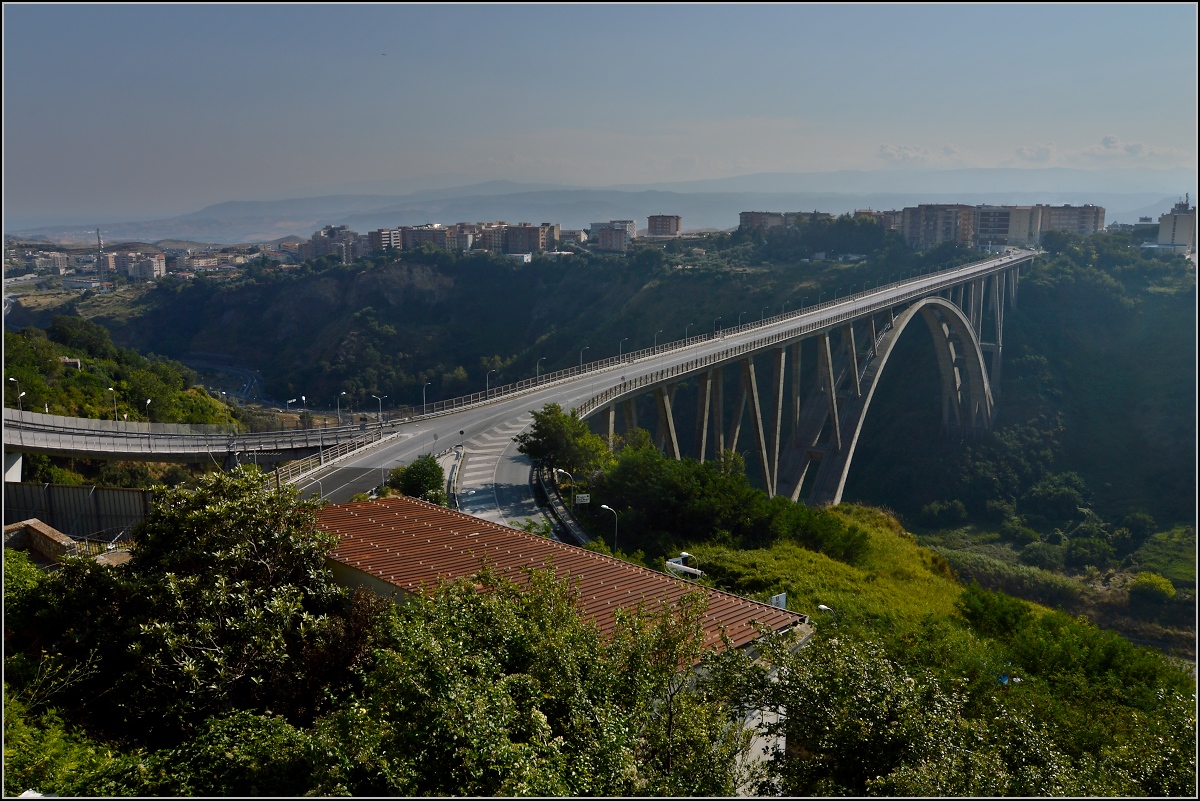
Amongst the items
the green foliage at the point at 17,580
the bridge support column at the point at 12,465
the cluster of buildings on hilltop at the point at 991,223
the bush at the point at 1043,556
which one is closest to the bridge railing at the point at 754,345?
the bush at the point at 1043,556

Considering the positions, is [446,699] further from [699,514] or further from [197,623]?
[699,514]

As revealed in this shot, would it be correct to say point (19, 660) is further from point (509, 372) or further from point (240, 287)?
point (240, 287)

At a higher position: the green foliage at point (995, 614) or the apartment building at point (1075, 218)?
the apartment building at point (1075, 218)

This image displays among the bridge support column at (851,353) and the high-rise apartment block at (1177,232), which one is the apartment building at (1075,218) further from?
the bridge support column at (851,353)

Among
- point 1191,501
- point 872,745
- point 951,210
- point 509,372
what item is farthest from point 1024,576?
point 951,210

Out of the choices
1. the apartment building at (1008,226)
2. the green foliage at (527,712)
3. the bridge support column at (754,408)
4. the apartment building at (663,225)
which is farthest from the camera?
the apartment building at (663,225)

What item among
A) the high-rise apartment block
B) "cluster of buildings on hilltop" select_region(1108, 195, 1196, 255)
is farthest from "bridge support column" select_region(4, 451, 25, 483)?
the high-rise apartment block

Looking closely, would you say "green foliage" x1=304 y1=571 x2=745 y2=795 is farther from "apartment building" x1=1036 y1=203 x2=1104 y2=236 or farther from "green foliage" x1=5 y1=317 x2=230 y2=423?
"apartment building" x1=1036 y1=203 x2=1104 y2=236
